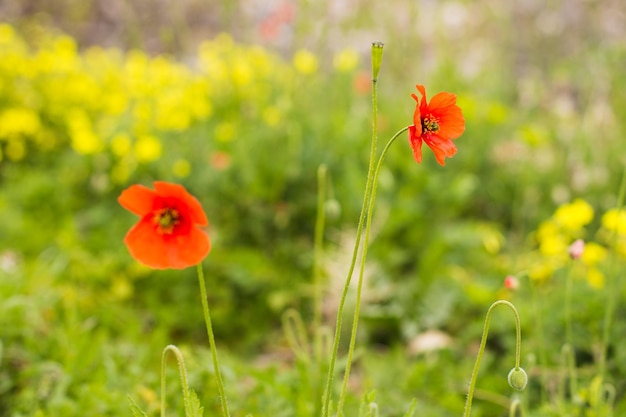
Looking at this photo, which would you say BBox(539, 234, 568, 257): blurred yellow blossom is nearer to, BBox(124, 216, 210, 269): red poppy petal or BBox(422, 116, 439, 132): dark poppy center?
BBox(422, 116, 439, 132): dark poppy center

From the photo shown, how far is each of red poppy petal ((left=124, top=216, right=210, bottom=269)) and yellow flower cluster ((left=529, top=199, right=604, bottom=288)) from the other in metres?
1.29

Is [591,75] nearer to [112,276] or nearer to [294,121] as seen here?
[294,121]

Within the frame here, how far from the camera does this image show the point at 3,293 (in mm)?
2000

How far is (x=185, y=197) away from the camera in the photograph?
100cm

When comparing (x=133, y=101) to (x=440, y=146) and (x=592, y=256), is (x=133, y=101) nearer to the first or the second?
(x=592, y=256)

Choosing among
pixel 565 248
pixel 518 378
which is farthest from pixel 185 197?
pixel 565 248

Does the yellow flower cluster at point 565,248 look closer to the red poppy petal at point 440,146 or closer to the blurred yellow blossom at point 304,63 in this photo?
the red poppy petal at point 440,146

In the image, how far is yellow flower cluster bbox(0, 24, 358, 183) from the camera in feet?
10.5

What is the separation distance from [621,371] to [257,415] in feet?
3.05

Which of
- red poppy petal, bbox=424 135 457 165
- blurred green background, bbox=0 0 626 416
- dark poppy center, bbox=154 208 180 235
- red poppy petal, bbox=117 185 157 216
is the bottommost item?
blurred green background, bbox=0 0 626 416

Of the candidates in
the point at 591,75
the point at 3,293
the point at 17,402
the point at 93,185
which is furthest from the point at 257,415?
the point at 591,75

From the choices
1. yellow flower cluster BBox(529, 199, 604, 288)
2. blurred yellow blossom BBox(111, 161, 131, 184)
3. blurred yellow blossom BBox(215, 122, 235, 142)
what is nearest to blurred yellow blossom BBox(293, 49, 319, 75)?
blurred yellow blossom BBox(215, 122, 235, 142)

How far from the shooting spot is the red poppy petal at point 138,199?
3.30ft

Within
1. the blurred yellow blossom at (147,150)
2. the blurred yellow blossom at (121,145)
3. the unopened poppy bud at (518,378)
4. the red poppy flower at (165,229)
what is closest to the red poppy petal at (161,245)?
the red poppy flower at (165,229)
